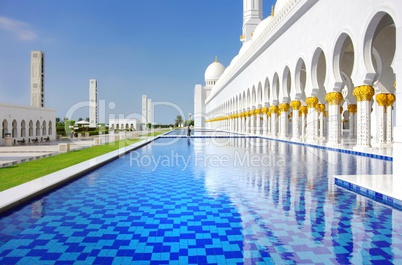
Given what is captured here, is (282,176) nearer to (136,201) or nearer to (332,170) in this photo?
(332,170)

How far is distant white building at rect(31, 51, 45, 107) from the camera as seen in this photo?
1144 inches

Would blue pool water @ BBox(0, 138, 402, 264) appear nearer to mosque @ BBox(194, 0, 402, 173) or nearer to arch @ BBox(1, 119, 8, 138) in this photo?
mosque @ BBox(194, 0, 402, 173)

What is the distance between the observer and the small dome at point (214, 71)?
50.9 meters

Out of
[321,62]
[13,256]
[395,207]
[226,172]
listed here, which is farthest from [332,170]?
[321,62]

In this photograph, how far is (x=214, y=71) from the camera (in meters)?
51.2

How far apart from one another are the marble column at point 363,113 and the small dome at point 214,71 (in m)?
42.7

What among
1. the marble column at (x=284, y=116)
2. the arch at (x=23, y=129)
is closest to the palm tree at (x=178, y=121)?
the arch at (x=23, y=129)

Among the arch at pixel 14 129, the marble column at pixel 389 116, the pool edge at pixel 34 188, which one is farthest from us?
the arch at pixel 14 129

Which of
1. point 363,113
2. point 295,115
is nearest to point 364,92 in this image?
point 363,113

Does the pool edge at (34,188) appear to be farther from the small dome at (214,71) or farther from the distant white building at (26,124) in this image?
the small dome at (214,71)

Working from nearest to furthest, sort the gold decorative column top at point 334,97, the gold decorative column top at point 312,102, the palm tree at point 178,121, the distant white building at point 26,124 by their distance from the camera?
the gold decorative column top at point 334,97, the gold decorative column top at point 312,102, the distant white building at point 26,124, the palm tree at point 178,121

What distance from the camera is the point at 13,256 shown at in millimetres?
2467

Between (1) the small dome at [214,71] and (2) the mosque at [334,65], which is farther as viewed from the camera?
(1) the small dome at [214,71]

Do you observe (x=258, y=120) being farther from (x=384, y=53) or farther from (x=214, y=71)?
(x=214, y=71)
